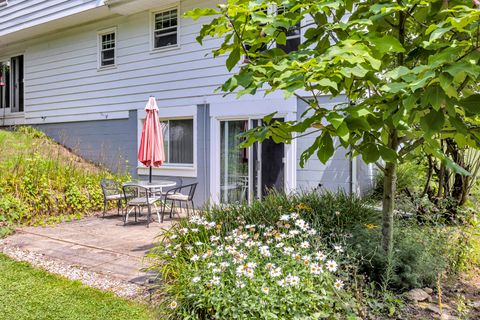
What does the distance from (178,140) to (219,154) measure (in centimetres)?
151

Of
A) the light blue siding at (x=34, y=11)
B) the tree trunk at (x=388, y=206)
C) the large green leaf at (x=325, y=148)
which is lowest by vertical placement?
the tree trunk at (x=388, y=206)

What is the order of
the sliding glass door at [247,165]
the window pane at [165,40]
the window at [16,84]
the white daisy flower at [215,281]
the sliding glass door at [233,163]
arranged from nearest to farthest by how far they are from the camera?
the white daisy flower at [215,281] → the sliding glass door at [247,165] → the sliding glass door at [233,163] → the window pane at [165,40] → the window at [16,84]

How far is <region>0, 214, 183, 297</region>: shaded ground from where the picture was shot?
4.43 metres

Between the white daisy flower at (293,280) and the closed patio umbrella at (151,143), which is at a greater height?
the closed patio umbrella at (151,143)

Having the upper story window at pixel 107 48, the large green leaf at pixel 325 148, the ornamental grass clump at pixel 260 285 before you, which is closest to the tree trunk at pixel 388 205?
the ornamental grass clump at pixel 260 285

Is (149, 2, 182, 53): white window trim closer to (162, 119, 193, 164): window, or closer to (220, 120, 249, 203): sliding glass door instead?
(162, 119, 193, 164): window

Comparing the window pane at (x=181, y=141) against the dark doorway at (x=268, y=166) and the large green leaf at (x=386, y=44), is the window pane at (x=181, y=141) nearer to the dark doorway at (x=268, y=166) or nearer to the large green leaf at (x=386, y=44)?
the dark doorway at (x=268, y=166)

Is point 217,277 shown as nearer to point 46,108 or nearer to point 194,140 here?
point 194,140

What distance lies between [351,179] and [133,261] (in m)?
4.42

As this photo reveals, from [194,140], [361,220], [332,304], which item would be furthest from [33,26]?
[332,304]

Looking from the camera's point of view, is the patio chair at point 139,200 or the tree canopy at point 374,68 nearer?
the tree canopy at point 374,68

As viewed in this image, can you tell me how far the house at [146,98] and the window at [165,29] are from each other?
27 millimetres

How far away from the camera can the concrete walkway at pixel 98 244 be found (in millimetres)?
4734

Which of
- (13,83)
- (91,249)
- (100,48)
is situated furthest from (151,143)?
(13,83)
